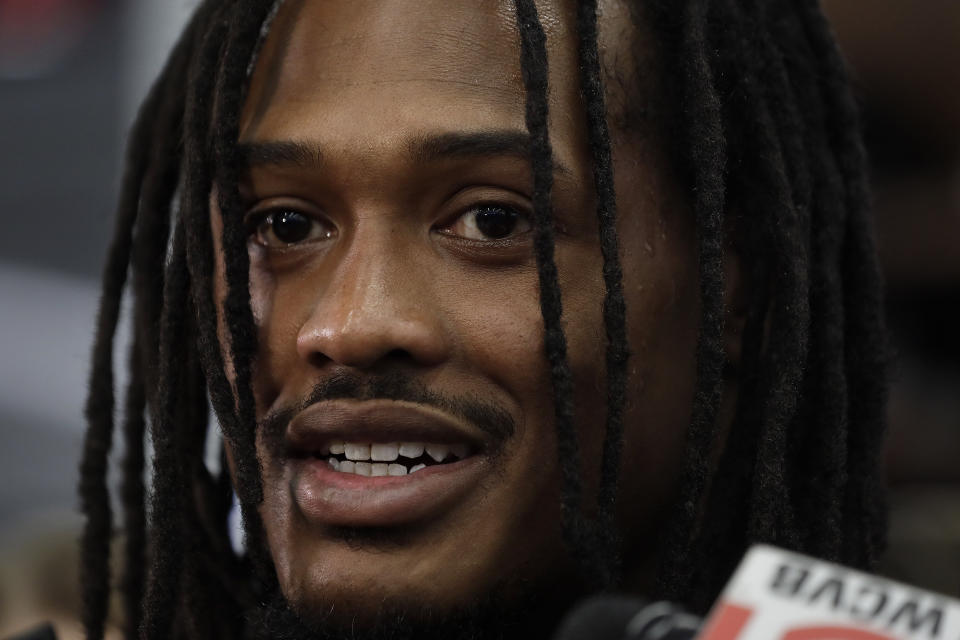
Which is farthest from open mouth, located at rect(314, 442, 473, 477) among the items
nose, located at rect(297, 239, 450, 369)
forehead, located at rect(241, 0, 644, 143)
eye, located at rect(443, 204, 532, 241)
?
forehead, located at rect(241, 0, 644, 143)

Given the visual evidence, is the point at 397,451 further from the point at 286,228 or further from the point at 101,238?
the point at 101,238

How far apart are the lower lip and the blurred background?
2.48 ft

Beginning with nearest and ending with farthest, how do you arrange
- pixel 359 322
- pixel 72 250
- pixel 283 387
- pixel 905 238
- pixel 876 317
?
pixel 359 322 < pixel 283 387 < pixel 876 317 < pixel 905 238 < pixel 72 250

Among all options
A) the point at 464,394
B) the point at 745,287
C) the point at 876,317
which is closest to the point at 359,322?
the point at 464,394

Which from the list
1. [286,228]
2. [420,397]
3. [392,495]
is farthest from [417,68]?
[392,495]

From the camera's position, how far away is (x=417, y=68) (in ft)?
5.63

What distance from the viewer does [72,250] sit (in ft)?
18.3

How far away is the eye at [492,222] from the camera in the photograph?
5.65 feet

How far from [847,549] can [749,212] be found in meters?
0.48

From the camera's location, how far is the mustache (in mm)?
1649

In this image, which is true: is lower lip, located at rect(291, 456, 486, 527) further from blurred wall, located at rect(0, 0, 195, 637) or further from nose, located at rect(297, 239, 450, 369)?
blurred wall, located at rect(0, 0, 195, 637)

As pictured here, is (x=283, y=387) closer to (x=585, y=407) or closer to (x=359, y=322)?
(x=359, y=322)

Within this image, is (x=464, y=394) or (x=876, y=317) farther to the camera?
(x=876, y=317)

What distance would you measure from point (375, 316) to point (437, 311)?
0.09m
